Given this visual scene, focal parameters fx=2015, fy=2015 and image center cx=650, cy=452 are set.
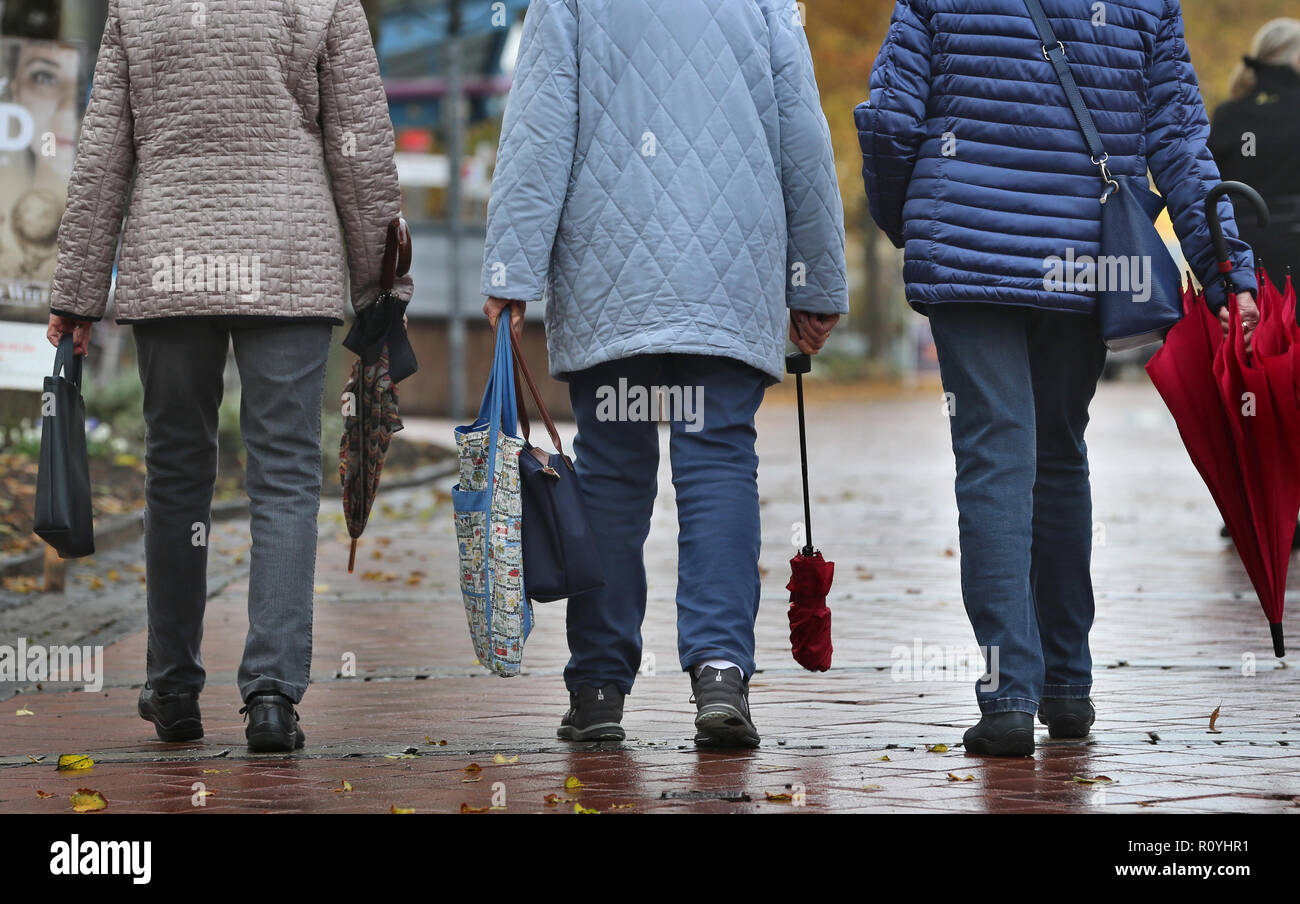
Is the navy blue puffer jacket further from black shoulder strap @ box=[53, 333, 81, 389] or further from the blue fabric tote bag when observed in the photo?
black shoulder strap @ box=[53, 333, 81, 389]

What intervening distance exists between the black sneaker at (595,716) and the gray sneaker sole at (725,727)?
235 millimetres

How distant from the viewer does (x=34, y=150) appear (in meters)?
8.03

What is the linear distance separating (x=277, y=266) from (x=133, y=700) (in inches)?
62.4

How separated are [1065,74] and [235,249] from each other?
192cm

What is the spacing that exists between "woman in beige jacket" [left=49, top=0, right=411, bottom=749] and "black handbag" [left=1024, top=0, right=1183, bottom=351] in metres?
1.59

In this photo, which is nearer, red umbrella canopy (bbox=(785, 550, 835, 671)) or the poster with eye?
red umbrella canopy (bbox=(785, 550, 835, 671))

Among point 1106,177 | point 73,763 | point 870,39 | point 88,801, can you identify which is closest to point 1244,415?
point 1106,177

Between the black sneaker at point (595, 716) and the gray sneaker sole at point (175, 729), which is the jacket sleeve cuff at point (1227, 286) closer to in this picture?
the black sneaker at point (595, 716)

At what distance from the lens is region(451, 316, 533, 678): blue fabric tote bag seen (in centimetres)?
445

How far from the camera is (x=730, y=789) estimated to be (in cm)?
397

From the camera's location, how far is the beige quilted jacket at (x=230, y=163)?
4652mm

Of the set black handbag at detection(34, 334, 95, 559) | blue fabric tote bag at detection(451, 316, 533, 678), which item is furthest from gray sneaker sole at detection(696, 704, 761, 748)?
black handbag at detection(34, 334, 95, 559)

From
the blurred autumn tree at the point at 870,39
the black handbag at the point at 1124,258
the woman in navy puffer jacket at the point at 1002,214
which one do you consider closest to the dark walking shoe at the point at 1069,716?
the woman in navy puffer jacket at the point at 1002,214
